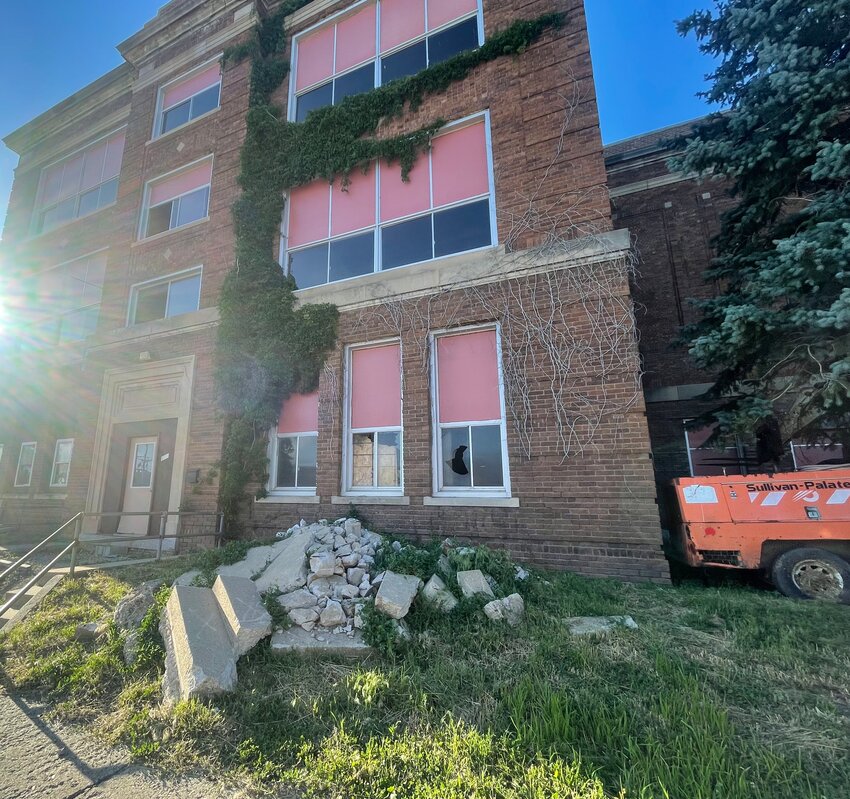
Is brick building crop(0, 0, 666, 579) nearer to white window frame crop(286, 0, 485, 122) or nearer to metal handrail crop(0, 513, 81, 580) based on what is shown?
white window frame crop(286, 0, 485, 122)

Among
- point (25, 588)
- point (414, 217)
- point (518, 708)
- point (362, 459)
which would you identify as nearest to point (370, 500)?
point (362, 459)

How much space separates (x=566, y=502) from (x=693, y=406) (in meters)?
6.76

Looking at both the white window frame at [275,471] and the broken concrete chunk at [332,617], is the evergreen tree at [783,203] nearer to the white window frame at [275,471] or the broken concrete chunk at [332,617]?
the broken concrete chunk at [332,617]

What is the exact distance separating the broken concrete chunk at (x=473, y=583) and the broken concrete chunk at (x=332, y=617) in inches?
53.3

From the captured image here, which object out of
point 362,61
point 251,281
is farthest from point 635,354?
point 362,61

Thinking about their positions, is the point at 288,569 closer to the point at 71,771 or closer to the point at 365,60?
the point at 71,771

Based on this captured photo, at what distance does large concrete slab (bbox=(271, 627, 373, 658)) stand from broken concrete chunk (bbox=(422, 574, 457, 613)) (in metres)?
0.86

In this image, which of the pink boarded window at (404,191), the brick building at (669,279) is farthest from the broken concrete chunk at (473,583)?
the brick building at (669,279)

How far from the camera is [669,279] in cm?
1216

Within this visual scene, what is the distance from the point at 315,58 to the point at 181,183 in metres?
5.12

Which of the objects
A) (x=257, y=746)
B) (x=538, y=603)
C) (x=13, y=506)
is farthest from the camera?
(x=13, y=506)

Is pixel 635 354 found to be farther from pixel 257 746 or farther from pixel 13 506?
pixel 13 506

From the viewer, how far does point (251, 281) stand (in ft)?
31.3

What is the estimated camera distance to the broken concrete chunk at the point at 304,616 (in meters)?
4.16
